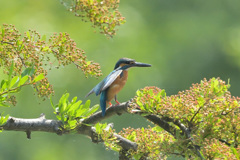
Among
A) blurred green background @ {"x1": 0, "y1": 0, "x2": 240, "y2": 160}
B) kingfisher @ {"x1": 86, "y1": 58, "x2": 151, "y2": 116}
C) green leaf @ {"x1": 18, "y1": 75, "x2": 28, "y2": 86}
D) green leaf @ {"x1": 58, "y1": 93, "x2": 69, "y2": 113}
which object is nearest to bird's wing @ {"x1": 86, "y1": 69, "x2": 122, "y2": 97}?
kingfisher @ {"x1": 86, "y1": 58, "x2": 151, "y2": 116}

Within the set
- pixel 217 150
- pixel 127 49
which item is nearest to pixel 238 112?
pixel 217 150

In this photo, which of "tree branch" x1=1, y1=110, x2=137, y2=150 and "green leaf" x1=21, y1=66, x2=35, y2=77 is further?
"tree branch" x1=1, y1=110, x2=137, y2=150

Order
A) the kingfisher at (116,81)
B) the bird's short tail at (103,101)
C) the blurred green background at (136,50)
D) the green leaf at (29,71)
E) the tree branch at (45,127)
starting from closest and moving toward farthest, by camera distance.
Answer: the green leaf at (29,71) → the tree branch at (45,127) → the bird's short tail at (103,101) → the kingfisher at (116,81) → the blurred green background at (136,50)

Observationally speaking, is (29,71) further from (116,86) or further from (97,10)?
(116,86)

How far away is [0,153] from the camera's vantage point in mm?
12016

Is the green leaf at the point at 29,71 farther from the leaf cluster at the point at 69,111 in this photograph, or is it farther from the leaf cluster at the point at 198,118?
the leaf cluster at the point at 198,118

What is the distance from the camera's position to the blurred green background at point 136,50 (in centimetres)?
1099

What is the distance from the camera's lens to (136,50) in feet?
36.7

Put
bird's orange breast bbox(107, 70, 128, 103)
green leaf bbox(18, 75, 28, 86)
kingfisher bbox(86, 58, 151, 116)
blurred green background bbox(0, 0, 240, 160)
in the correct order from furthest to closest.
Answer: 1. blurred green background bbox(0, 0, 240, 160)
2. bird's orange breast bbox(107, 70, 128, 103)
3. kingfisher bbox(86, 58, 151, 116)
4. green leaf bbox(18, 75, 28, 86)

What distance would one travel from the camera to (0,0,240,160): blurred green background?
1099cm

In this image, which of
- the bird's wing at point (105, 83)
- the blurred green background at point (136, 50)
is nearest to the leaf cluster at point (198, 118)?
the bird's wing at point (105, 83)

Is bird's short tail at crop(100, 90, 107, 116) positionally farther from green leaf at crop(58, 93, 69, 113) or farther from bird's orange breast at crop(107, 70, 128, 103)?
green leaf at crop(58, 93, 69, 113)

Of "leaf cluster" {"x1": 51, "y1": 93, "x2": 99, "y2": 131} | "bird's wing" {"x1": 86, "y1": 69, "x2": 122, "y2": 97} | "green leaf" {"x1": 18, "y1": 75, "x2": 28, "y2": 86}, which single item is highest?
"bird's wing" {"x1": 86, "y1": 69, "x2": 122, "y2": 97}

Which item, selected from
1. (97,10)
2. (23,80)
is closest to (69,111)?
(23,80)
